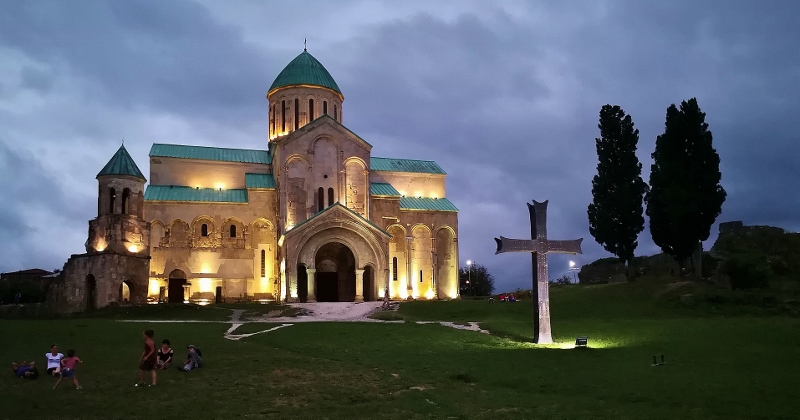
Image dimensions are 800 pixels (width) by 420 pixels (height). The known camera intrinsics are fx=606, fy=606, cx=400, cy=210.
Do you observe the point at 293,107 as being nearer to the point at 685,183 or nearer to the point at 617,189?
the point at 617,189

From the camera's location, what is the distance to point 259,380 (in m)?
13.1

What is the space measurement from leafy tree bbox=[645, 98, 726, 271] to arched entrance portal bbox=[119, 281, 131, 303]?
30388mm

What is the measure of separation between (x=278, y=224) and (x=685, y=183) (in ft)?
81.5

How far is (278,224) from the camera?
4059 cm

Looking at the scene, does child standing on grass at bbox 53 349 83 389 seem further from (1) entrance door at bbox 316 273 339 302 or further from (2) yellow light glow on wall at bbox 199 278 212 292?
(1) entrance door at bbox 316 273 339 302

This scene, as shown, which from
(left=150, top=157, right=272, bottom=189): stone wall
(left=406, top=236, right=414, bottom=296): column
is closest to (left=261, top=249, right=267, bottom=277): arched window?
(left=150, top=157, right=272, bottom=189): stone wall

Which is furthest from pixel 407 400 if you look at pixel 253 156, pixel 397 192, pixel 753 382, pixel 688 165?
pixel 253 156

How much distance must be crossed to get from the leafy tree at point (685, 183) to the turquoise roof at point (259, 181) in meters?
24.9

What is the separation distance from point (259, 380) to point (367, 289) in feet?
91.1

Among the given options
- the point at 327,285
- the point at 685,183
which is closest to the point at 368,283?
the point at 327,285

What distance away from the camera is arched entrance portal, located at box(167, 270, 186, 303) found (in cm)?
3938

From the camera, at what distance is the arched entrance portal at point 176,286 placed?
39.4 meters

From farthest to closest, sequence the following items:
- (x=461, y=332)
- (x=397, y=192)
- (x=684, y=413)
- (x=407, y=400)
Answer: (x=397, y=192), (x=461, y=332), (x=407, y=400), (x=684, y=413)

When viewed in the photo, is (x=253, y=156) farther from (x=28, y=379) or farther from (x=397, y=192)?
(x=28, y=379)
